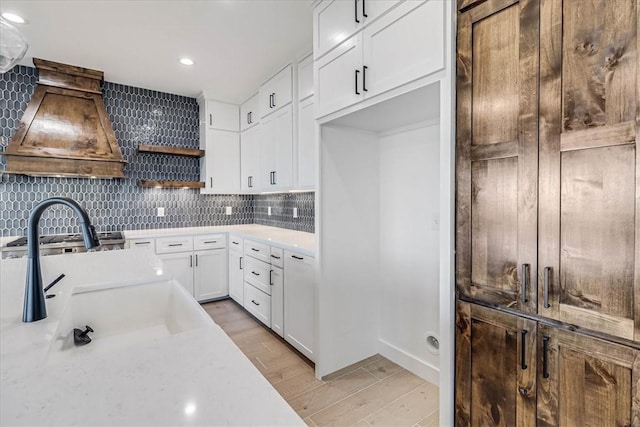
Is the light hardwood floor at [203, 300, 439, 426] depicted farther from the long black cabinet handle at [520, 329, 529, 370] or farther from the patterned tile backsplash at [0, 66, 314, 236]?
the patterned tile backsplash at [0, 66, 314, 236]

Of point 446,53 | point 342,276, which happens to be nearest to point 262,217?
point 342,276

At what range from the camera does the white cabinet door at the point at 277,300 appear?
2836 mm

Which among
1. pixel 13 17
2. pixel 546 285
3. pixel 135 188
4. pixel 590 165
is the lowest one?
pixel 546 285

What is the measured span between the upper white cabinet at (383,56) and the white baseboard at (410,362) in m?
1.83

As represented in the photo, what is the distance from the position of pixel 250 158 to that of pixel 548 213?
133 inches

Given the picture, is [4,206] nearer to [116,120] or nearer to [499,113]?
[116,120]

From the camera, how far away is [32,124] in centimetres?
304

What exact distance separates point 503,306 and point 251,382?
109 cm

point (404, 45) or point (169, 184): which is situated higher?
point (404, 45)

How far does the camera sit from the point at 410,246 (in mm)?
2355

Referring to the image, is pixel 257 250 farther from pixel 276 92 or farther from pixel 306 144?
pixel 276 92

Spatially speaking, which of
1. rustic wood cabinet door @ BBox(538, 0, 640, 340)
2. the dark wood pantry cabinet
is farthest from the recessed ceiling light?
rustic wood cabinet door @ BBox(538, 0, 640, 340)

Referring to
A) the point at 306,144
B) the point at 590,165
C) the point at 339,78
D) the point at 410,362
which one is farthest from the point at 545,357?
the point at 306,144

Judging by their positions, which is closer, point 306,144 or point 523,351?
point 523,351
